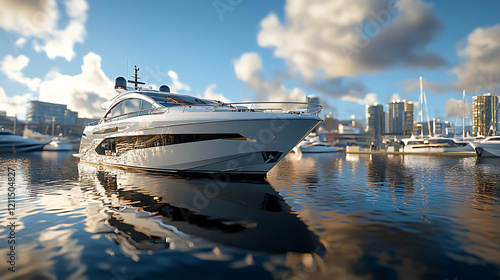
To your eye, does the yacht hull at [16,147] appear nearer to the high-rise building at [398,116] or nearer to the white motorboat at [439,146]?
the white motorboat at [439,146]

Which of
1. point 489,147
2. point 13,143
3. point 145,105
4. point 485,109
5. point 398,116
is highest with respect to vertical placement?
point 398,116

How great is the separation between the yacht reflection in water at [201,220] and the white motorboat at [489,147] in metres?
33.4

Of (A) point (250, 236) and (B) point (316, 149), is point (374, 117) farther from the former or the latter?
(A) point (250, 236)

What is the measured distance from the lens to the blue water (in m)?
2.93

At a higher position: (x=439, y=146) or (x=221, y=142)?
(x=221, y=142)

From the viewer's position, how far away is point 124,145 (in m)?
12.0

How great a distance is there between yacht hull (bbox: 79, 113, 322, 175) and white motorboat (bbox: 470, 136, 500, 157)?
102ft

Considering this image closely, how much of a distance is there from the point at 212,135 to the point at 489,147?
3470 centimetres

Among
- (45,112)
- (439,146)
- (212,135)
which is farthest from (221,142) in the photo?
(45,112)

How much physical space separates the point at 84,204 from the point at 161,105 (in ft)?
18.6

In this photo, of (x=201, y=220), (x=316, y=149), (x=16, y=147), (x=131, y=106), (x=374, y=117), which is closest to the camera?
(x=201, y=220)

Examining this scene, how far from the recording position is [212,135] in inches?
352

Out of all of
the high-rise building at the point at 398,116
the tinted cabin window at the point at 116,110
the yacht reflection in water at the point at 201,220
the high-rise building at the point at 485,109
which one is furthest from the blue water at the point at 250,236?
the high-rise building at the point at 398,116

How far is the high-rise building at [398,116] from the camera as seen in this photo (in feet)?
608
